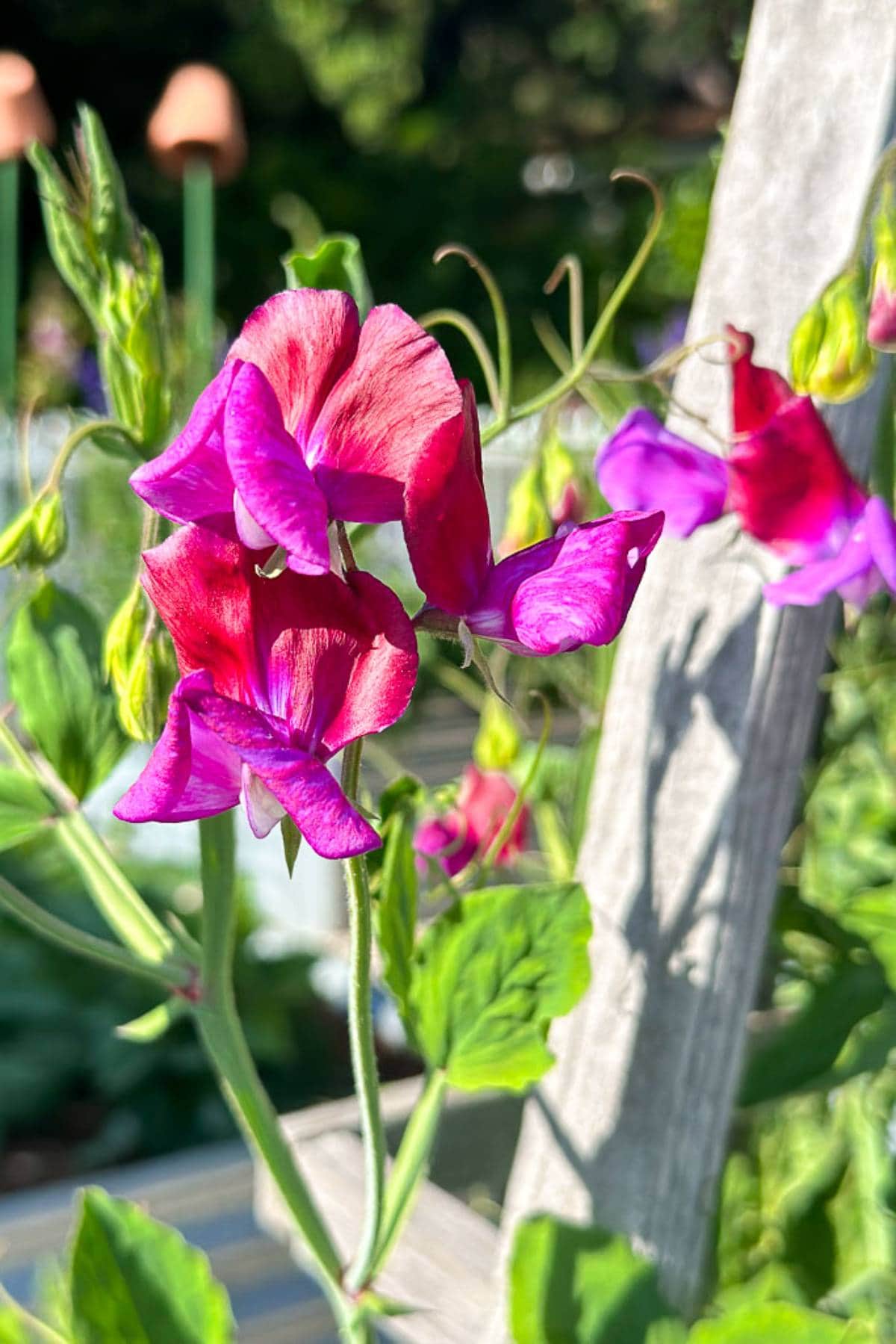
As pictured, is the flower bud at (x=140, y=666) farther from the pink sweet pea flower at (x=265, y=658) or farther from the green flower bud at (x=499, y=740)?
the green flower bud at (x=499, y=740)

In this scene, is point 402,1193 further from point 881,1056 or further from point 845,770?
point 845,770

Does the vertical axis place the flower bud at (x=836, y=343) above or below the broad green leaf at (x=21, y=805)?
above

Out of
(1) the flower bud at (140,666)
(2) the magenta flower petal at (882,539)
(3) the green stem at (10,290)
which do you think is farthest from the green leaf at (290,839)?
(3) the green stem at (10,290)

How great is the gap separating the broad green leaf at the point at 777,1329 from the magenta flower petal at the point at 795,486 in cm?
25

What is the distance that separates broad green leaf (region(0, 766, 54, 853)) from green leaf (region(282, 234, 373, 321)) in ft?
0.64

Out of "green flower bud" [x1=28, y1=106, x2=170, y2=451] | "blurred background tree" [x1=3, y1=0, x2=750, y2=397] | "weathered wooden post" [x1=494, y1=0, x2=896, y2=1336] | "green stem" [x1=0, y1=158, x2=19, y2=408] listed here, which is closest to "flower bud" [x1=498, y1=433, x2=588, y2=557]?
"weathered wooden post" [x1=494, y1=0, x2=896, y2=1336]

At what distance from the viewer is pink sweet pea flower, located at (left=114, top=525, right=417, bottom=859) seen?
0.98 ft

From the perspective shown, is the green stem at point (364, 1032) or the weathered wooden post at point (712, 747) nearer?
the green stem at point (364, 1032)

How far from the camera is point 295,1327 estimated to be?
3.29ft

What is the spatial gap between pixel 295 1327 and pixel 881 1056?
59cm

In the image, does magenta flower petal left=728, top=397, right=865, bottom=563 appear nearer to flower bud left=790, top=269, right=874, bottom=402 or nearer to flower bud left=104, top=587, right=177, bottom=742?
flower bud left=790, top=269, right=874, bottom=402

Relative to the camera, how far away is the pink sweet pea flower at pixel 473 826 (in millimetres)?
624

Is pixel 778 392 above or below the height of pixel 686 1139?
above

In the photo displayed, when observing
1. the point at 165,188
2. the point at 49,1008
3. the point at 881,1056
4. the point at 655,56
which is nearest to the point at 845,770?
the point at 881,1056
